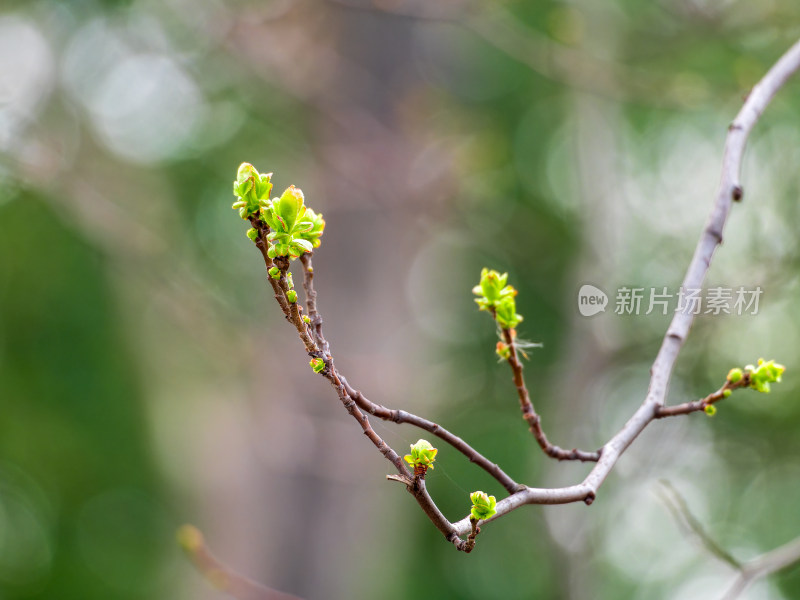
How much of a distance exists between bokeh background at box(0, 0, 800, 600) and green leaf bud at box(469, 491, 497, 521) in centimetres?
205

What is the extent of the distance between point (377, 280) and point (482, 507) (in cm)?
392

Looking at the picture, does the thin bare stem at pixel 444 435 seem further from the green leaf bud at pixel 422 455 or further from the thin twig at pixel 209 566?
the thin twig at pixel 209 566

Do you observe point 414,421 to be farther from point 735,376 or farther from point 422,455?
point 735,376

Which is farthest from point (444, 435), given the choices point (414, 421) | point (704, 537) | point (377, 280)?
point (377, 280)

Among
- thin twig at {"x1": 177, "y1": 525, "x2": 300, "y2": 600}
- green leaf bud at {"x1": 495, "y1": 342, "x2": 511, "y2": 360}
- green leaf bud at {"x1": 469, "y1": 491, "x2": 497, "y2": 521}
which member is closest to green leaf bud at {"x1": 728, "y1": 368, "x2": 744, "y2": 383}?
green leaf bud at {"x1": 495, "y1": 342, "x2": 511, "y2": 360}

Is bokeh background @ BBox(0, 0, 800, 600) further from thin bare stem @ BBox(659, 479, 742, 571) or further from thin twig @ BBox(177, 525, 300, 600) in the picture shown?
thin bare stem @ BBox(659, 479, 742, 571)

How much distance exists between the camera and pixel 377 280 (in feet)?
15.8

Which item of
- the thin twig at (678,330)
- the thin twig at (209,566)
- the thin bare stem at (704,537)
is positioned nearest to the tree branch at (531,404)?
the thin twig at (678,330)

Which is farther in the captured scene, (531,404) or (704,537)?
(704,537)

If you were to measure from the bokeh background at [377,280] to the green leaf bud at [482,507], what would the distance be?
2.05 meters

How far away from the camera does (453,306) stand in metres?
5.98

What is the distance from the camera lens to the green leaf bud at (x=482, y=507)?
35.8 inches

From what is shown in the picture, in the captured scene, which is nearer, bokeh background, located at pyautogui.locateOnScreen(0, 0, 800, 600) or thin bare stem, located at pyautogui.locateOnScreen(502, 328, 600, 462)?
thin bare stem, located at pyautogui.locateOnScreen(502, 328, 600, 462)

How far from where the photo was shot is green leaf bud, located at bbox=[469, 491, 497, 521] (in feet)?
2.98
